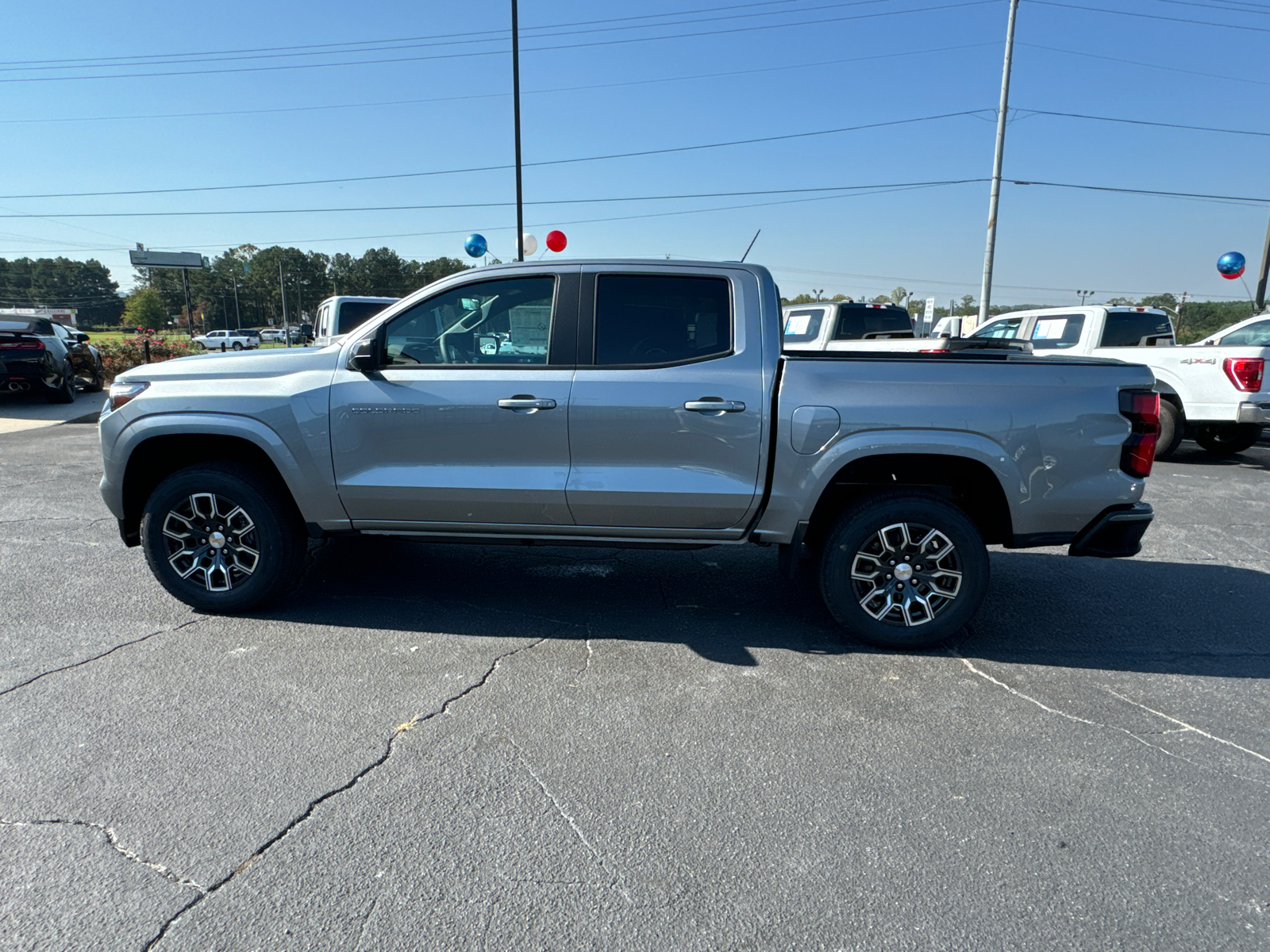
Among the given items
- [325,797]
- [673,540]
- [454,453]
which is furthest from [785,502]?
[325,797]

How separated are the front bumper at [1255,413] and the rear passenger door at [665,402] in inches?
313

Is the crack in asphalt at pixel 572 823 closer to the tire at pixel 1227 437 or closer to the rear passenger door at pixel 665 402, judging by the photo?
the rear passenger door at pixel 665 402

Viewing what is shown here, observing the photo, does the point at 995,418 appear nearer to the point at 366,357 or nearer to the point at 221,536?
the point at 366,357

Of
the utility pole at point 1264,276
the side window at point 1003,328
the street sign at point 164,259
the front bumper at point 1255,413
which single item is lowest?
the front bumper at point 1255,413

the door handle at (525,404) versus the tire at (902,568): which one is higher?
the door handle at (525,404)

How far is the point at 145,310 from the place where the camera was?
393 ft

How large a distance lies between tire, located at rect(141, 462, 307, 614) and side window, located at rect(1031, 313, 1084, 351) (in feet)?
34.1

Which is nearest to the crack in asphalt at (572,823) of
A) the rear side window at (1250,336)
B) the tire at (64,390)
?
the rear side window at (1250,336)

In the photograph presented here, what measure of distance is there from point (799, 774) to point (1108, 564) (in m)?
4.10

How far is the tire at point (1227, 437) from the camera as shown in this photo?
398 inches

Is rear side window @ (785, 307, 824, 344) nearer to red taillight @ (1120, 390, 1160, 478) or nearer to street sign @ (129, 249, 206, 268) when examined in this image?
red taillight @ (1120, 390, 1160, 478)

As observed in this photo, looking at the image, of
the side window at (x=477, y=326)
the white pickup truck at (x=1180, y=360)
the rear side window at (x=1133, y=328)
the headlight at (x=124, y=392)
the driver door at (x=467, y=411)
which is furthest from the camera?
the rear side window at (x=1133, y=328)

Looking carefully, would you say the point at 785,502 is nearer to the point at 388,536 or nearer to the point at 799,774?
the point at 799,774

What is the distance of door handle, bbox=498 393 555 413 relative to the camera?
402cm
